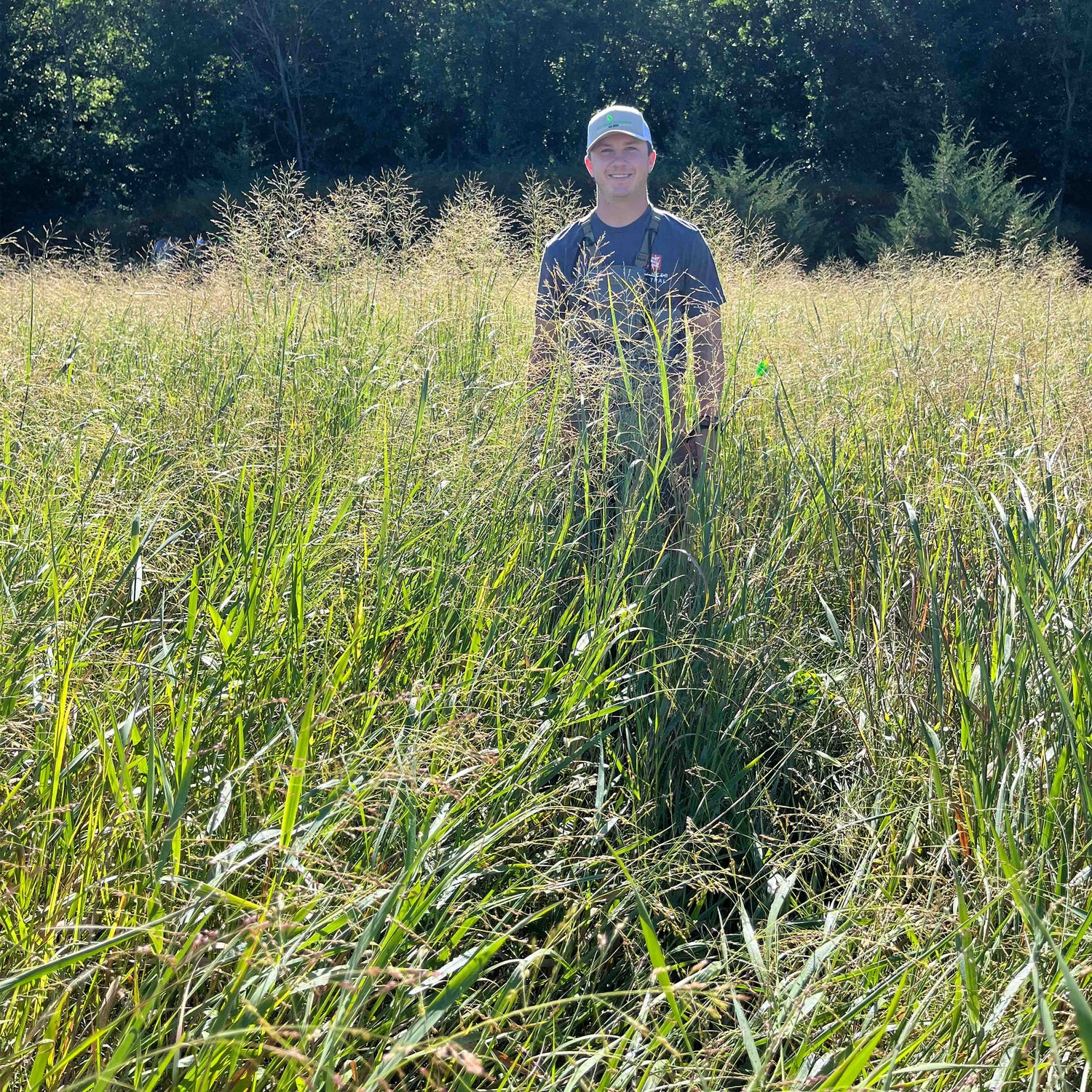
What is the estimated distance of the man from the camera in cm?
244

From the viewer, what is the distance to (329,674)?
1631 millimetres

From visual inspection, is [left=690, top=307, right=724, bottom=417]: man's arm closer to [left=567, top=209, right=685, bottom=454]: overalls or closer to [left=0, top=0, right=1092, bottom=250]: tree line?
[left=567, top=209, right=685, bottom=454]: overalls

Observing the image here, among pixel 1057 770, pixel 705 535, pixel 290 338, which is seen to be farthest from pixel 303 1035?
pixel 290 338

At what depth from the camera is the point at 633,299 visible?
2.82m

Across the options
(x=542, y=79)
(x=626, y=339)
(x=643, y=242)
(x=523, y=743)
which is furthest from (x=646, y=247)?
(x=542, y=79)

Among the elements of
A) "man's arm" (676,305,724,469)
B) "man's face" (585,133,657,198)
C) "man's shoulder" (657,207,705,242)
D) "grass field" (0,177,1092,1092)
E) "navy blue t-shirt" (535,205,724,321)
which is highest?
"man's face" (585,133,657,198)

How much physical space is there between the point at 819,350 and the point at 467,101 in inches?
994

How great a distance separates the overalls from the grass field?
0.14 meters

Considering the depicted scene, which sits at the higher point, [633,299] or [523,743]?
[633,299]

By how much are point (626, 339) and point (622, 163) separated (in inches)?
34.9

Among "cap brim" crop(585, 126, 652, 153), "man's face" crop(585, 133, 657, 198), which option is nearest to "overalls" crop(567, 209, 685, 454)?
"man's face" crop(585, 133, 657, 198)

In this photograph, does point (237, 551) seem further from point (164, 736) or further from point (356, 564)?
point (164, 736)

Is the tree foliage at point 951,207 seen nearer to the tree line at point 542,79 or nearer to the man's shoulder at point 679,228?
the tree line at point 542,79

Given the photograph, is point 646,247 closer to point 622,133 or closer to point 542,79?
point 622,133
